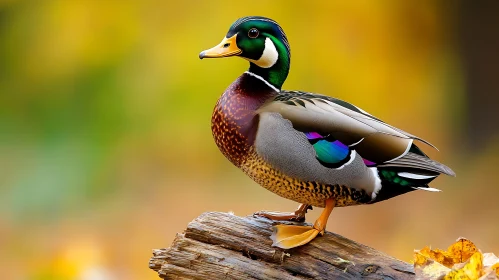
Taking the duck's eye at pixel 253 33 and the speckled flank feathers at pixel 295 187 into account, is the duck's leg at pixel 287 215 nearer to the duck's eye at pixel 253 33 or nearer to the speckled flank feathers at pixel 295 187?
the speckled flank feathers at pixel 295 187

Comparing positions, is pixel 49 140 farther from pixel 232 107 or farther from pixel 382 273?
pixel 382 273

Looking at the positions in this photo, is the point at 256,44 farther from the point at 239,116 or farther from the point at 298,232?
the point at 298,232

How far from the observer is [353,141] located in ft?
4.52

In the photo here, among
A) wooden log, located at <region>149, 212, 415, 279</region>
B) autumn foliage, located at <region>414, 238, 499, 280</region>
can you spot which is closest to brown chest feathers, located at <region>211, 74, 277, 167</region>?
wooden log, located at <region>149, 212, 415, 279</region>

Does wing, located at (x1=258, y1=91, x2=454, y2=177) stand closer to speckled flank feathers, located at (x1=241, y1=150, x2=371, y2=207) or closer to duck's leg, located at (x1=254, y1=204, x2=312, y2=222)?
speckled flank feathers, located at (x1=241, y1=150, x2=371, y2=207)

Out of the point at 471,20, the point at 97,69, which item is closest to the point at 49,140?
the point at 97,69

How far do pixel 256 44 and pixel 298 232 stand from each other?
411mm

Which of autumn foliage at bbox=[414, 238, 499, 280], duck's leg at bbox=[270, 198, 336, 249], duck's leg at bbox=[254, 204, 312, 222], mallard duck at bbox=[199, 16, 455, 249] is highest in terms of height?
mallard duck at bbox=[199, 16, 455, 249]

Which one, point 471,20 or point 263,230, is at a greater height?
point 471,20

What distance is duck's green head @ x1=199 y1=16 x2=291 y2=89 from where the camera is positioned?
1408 mm

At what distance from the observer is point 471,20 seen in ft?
8.63

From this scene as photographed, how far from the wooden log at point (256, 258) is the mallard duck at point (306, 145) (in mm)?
39

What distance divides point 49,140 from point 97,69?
0.31 metres

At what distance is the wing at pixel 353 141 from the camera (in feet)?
4.51
